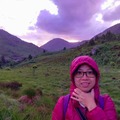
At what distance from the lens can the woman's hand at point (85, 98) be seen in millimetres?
3159

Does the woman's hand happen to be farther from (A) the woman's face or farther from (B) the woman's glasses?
(B) the woman's glasses

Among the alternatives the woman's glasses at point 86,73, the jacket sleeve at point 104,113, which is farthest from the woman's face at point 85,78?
the jacket sleeve at point 104,113

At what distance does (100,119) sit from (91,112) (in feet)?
0.37

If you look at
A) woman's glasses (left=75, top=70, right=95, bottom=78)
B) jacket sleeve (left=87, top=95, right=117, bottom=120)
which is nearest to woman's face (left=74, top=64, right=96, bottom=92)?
woman's glasses (left=75, top=70, right=95, bottom=78)

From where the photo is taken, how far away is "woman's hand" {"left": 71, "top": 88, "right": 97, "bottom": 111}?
3.16 metres

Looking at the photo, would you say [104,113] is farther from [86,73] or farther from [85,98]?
[86,73]

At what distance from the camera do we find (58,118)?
11.1 ft

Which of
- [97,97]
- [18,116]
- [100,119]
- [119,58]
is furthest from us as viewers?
[119,58]

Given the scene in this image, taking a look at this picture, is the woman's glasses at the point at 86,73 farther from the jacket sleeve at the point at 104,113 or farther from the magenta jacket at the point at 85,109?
the jacket sleeve at the point at 104,113

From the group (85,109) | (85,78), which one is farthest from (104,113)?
(85,78)

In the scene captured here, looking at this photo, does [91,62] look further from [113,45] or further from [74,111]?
[113,45]

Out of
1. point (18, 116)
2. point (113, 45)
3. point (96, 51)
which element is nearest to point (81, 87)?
point (18, 116)

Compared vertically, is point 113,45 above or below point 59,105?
above

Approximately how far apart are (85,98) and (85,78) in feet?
0.86
